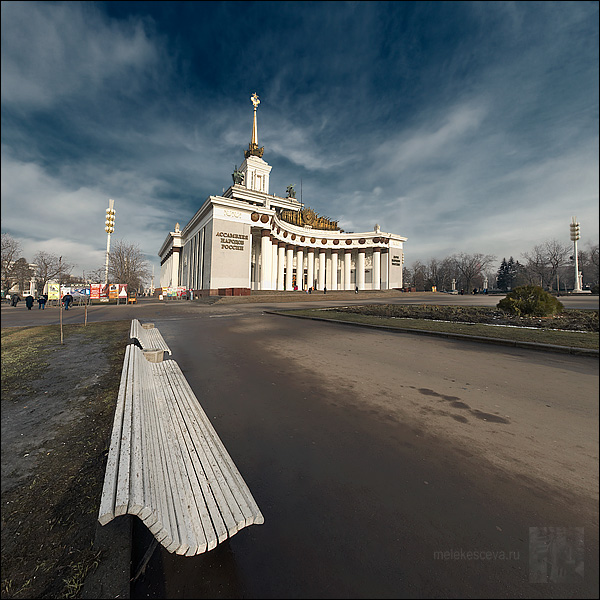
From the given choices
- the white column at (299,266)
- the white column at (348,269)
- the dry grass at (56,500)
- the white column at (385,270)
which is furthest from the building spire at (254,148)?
the dry grass at (56,500)

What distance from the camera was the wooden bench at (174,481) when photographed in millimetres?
1386

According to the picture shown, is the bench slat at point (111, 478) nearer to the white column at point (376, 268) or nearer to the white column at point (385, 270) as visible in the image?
the white column at point (376, 268)

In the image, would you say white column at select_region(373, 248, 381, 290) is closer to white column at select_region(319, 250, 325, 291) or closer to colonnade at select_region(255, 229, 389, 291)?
colonnade at select_region(255, 229, 389, 291)

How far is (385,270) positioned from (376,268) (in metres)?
2.00

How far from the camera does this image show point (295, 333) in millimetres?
9594

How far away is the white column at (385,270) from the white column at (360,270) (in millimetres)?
3828

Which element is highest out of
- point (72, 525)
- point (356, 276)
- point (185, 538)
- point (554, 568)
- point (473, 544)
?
point (356, 276)

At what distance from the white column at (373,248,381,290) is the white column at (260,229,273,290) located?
2370 cm

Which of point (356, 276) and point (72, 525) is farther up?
point (356, 276)

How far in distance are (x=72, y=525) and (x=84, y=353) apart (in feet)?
19.7

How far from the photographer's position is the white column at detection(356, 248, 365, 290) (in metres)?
56.4

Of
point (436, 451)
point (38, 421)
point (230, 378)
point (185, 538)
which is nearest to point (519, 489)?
point (436, 451)

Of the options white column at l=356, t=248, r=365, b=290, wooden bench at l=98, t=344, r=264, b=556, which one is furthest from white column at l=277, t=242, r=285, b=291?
wooden bench at l=98, t=344, r=264, b=556

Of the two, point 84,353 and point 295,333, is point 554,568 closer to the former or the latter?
point 84,353
